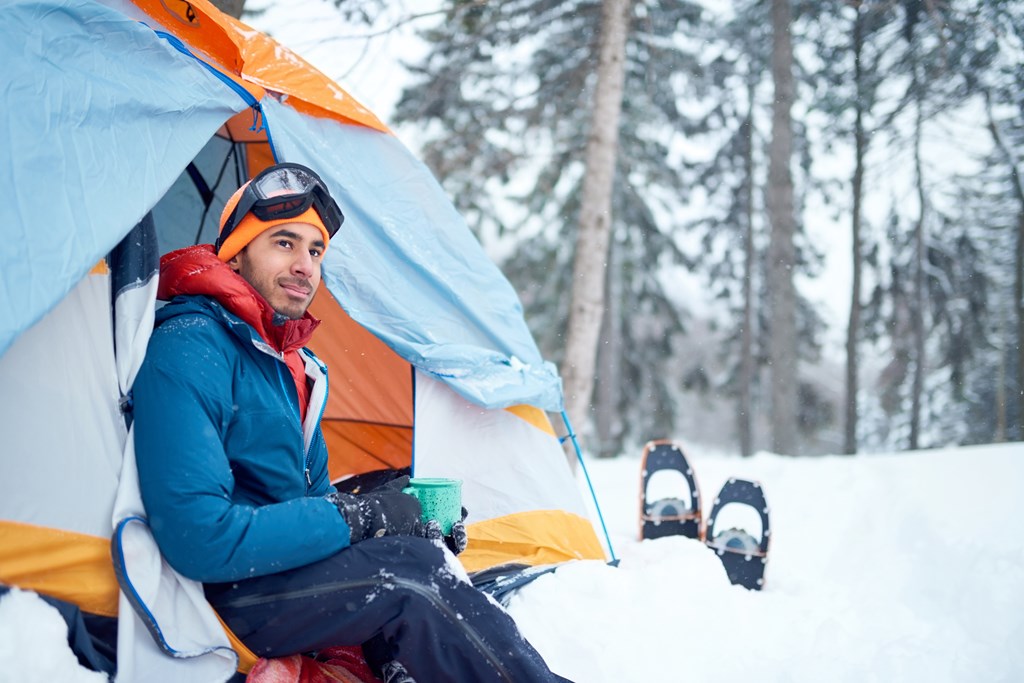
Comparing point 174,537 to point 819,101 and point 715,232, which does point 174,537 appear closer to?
point 819,101

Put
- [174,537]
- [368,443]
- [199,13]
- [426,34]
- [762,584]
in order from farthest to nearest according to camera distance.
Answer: [426,34], [368,443], [762,584], [199,13], [174,537]

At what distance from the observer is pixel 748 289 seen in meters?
13.1

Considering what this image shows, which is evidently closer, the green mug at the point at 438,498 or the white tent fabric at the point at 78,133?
the white tent fabric at the point at 78,133

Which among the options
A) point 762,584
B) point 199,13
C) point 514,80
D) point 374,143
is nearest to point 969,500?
point 762,584

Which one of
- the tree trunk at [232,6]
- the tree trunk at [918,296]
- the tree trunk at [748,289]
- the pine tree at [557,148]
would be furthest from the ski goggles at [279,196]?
the tree trunk at [918,296]

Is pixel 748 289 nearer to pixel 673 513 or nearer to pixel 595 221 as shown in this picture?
pixel 595 221

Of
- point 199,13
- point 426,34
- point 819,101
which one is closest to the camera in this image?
point 199,13

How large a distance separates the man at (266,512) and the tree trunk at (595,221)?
382cm

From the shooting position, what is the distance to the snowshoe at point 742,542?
3.69 m

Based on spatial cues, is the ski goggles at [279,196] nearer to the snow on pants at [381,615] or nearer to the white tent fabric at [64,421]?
the white tent fabric at [64,421]

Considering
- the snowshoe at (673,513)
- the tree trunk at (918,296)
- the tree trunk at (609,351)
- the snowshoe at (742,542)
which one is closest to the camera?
A: the snowshoe at (742,542)

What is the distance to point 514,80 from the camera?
8250mm

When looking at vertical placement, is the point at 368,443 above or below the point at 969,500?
above

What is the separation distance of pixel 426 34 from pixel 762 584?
6.16 metres
